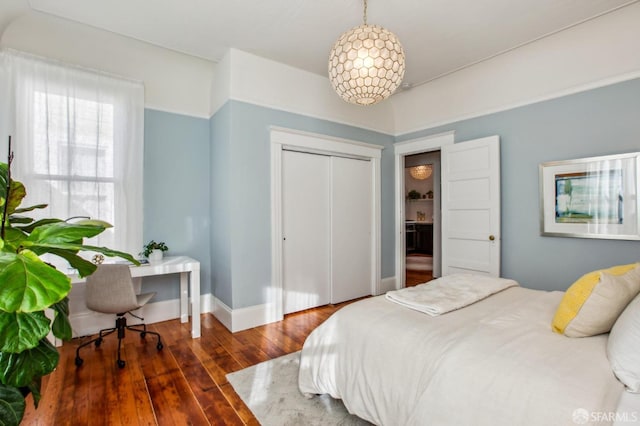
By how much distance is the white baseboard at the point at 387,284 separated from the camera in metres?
4.48

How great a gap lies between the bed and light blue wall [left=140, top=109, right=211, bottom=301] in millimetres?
2224

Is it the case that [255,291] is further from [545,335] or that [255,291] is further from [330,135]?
[545,335]

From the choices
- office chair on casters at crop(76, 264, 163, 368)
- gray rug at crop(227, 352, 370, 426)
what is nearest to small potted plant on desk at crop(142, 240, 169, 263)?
office chair on casters at crop(76, 264, 163, 368)

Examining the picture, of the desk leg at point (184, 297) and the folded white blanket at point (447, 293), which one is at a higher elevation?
the folded white blanket at point (447, 293)

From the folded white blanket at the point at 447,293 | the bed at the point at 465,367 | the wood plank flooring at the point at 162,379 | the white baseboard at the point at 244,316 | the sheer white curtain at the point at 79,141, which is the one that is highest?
the sheer white curtain at the point at 79,141

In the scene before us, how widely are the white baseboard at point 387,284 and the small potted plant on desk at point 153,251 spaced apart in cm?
293

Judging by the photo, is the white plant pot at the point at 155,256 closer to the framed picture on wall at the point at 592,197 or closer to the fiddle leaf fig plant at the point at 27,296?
the fiddle leaf fig plant at the point at 27,296

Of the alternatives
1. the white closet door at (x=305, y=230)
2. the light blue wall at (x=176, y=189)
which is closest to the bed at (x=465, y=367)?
the white closet door at (x=305, y=230)

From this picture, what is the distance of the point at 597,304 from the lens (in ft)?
4.52

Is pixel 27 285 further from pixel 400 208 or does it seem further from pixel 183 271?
pixel 400 208

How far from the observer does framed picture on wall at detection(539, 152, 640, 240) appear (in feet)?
8.56

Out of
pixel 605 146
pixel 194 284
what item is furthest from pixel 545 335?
pixel 194 284

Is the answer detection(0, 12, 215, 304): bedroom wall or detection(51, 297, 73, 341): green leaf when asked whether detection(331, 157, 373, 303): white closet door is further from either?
detection(51, 297, 73, 341): green leaf

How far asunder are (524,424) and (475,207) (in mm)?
2882
